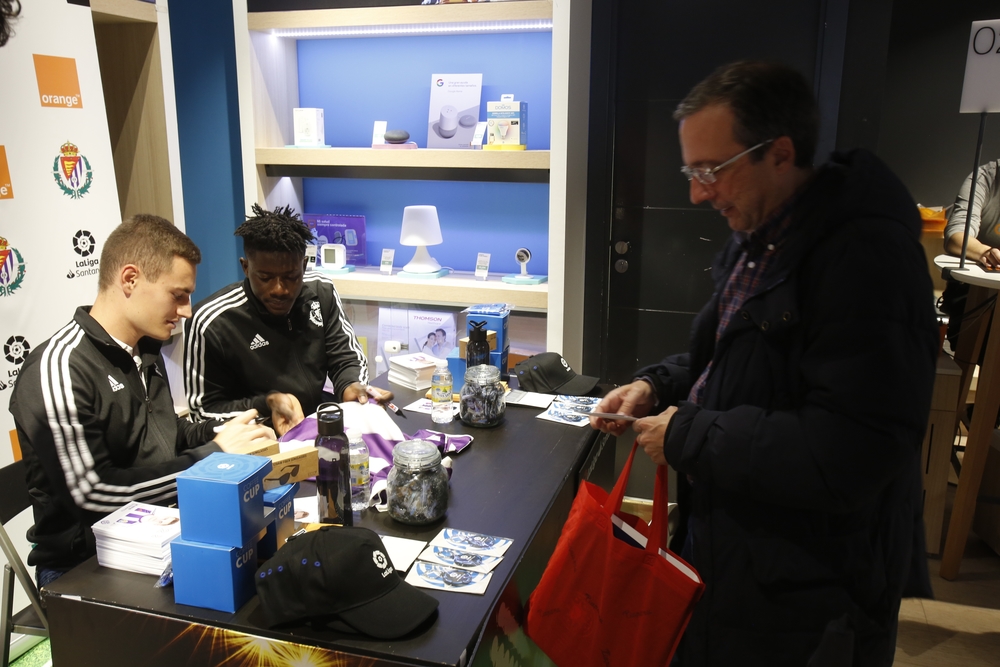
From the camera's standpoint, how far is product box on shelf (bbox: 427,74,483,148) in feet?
13.0

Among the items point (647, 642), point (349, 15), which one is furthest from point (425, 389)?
point (349, 15)

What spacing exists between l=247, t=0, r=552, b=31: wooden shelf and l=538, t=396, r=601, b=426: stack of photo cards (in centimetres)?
195

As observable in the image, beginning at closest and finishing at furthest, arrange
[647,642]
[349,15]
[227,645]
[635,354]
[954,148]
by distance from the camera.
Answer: [227,645]
[647,642]
[349,15]
[635,354]
[954,148]

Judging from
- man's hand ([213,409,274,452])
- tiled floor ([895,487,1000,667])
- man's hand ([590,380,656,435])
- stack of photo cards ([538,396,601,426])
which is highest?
man's hand ([590,380,656,435])

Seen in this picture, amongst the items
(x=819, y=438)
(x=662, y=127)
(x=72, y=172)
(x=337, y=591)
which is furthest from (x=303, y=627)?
(x=662, y=127)

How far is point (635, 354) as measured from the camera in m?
4.24

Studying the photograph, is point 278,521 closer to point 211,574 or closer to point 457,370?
point 211,574

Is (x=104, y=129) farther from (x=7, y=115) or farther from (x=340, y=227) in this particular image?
(x=340, y=227)

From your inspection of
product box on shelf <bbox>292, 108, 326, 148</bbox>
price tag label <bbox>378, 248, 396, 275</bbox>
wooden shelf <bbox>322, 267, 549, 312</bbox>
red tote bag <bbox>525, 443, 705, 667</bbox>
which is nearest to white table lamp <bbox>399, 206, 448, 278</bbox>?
wooden shelf <bbox>322, 267, 549, 312</bbox>

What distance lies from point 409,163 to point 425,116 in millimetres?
477

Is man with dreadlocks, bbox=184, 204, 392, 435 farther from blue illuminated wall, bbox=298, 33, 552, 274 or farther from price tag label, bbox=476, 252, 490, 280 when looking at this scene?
blue illuminated wall, bbox=298, 33, 552, 274

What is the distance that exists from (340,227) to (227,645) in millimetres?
3278

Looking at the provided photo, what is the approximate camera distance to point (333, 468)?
1595mm

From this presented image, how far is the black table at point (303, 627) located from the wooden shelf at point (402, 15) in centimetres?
259
